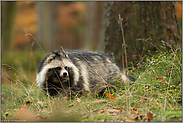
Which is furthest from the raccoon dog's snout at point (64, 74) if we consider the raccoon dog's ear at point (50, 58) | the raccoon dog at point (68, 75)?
the raccoon dog's ear at point (50, 58)

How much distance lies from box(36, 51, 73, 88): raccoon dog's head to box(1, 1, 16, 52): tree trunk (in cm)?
772

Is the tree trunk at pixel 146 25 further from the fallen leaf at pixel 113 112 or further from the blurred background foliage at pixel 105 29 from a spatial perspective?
the fallen leaf at pixel 113 112

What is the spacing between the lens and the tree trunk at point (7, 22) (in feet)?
40.2

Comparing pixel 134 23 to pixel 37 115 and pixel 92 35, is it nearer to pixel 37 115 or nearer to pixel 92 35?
pixel 37 115

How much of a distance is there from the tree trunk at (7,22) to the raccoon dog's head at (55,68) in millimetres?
7719

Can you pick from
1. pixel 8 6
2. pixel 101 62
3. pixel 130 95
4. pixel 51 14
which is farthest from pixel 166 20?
pixel 51 14

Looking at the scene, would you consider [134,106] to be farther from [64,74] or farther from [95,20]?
[95,20]

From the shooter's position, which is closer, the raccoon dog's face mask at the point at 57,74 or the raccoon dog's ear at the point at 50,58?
the raccoon dog's face mask at the point at 57,74

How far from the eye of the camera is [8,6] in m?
12.2

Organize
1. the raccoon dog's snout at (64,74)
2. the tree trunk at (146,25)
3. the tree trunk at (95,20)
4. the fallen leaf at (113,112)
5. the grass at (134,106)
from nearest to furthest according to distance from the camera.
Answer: the grass at (134,106) → the fallen leaf at (113,112) → the raccoon dog's snout at (64,74) → the tree trunk at (146,25) → the tree trunk at (95,20)

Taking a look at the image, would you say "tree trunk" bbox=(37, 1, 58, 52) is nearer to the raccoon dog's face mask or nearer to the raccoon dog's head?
the raccoon dog's head

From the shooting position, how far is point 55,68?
5.41 m

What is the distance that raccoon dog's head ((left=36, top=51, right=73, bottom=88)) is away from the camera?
17.7 feet

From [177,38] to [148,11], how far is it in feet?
4.21
